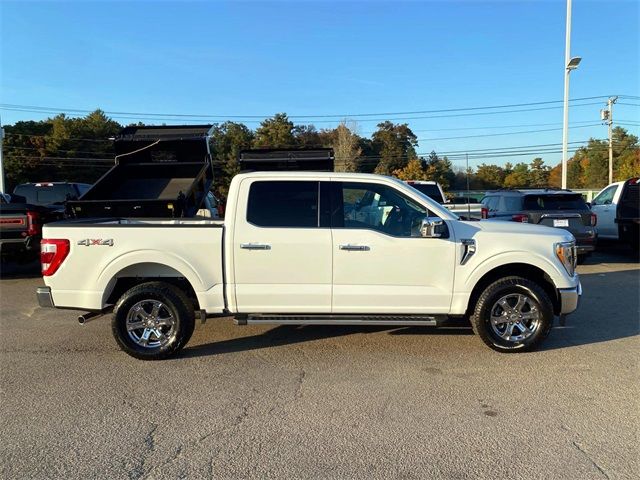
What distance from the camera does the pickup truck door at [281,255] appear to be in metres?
5.23

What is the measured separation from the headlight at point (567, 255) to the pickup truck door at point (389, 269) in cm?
116

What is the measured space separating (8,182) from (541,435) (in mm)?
57323

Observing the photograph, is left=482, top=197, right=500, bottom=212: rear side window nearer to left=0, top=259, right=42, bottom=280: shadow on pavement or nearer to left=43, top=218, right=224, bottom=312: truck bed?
left=43, top=218, right=224, bottom=312: truck bed

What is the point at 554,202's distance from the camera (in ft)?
37.2

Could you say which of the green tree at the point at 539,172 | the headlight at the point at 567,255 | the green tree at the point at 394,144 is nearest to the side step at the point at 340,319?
the headlight at the point at 567,255

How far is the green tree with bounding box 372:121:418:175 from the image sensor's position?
220 ft

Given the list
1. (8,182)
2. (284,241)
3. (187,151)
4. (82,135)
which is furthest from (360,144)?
(284,241)

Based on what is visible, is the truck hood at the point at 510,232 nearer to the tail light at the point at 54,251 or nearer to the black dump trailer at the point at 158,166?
the tail light at the point at 54,251

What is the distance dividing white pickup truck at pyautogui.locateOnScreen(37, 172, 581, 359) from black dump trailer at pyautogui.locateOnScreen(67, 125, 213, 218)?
348cm

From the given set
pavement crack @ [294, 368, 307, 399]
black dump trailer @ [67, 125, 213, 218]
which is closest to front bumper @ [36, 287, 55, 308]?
pavement crack @ [294, 368, 307, 399]

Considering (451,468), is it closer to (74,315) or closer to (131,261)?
(131,261)

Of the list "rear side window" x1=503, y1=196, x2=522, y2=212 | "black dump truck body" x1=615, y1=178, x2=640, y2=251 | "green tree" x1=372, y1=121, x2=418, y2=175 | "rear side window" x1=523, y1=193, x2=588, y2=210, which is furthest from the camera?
"green tree" x1=372, y1=121, x2=418, y2=175

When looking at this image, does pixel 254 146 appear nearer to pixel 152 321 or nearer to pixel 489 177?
pixel 489 177

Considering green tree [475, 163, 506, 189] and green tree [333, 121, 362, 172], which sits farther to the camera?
green tree [475, 163, 506, 189]
